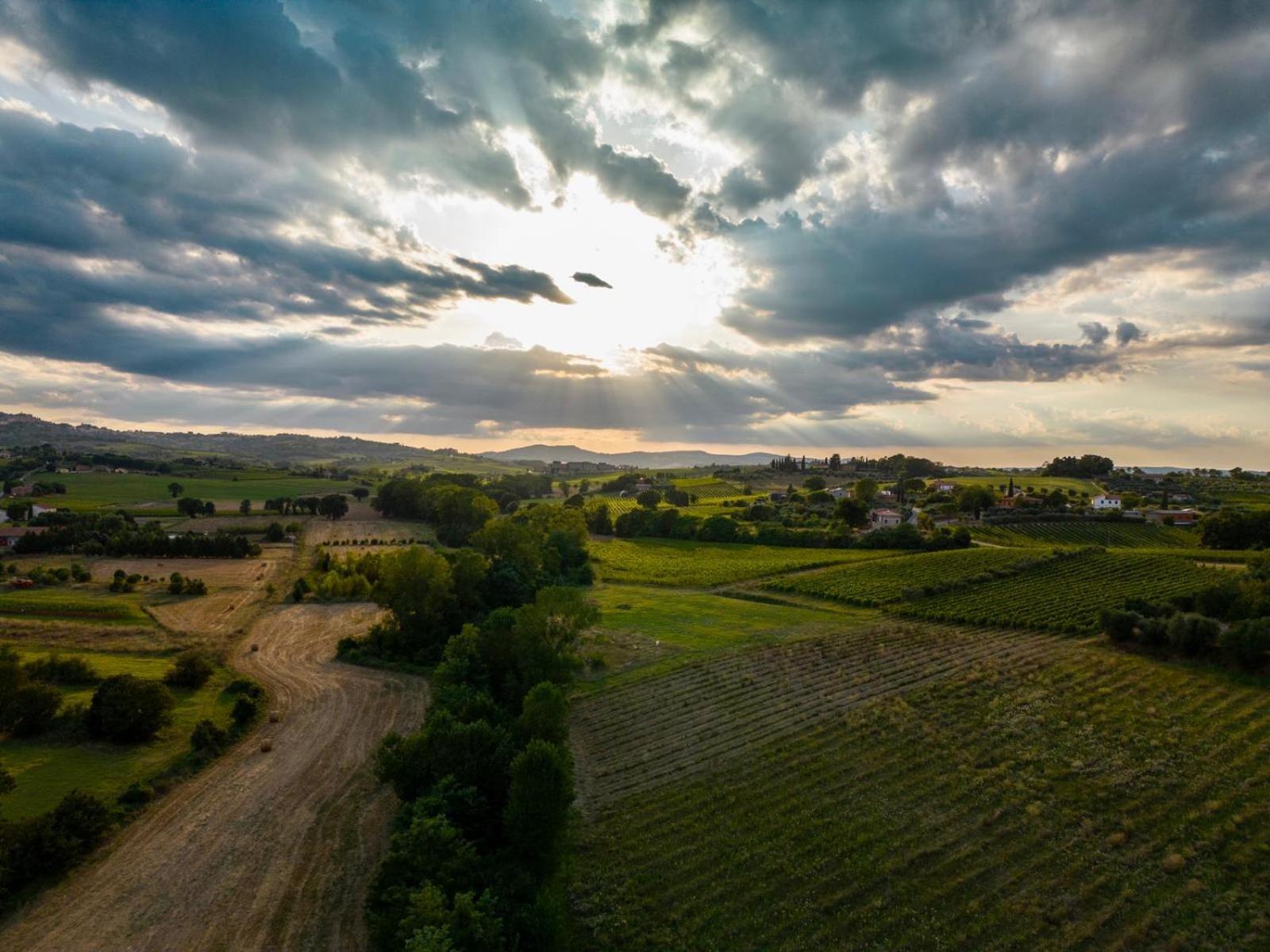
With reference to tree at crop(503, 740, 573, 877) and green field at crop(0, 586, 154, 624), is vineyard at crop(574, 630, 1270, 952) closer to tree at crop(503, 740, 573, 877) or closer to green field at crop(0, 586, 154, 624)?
tree at crop(503, 740, 573, 877)

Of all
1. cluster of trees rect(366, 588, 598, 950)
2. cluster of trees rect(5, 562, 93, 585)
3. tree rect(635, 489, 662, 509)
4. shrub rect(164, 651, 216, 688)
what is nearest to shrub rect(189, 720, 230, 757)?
shrub rect(164, 651, 216, 688)

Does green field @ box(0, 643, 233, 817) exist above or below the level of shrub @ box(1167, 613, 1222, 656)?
below

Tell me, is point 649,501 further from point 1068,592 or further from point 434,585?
point 434,585

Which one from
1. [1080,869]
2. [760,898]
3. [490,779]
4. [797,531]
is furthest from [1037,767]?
[797,531]

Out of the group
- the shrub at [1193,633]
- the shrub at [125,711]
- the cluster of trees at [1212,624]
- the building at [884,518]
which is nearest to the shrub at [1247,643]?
the cluster of trees at [1212,624]

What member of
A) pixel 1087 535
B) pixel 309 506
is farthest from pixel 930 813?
pixel 309 506
